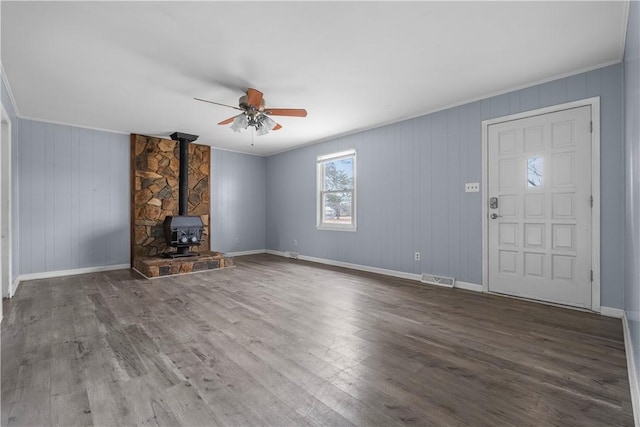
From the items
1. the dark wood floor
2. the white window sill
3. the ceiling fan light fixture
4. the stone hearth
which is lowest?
the dark wood floor

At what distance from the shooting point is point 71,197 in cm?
482

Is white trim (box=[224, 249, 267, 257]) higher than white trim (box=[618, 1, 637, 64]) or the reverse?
the reverse

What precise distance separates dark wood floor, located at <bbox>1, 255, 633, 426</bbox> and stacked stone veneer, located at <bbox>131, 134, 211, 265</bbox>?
6.50 ft

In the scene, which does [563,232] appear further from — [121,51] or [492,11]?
[121,51]

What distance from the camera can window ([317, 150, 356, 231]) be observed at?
213 inches

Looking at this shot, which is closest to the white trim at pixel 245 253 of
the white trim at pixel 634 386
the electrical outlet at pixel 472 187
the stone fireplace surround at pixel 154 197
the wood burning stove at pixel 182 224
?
the stone fireplace surround at pixel 154 197

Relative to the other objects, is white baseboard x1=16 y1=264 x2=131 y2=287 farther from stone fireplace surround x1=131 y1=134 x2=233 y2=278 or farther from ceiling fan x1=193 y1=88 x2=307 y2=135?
ceiling fan x1=193 y1=88 x2=307 y2=135

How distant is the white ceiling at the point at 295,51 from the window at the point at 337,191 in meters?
1.60

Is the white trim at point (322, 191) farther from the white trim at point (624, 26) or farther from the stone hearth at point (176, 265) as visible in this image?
the white trim at point (624, 26)

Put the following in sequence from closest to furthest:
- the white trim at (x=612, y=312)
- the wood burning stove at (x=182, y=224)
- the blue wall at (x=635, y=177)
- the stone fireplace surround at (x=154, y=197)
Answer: the blue wall at (x=635, y=177) < the white trim at (x=612, y=312) < the wood burning stove at (x=182, y=224) < the stone fireplace surround at (x=154, y=197)

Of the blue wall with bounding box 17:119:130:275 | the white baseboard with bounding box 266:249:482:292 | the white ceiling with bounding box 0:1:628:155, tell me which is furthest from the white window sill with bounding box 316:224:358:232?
the blue wall with bounding box 17:119:130:275

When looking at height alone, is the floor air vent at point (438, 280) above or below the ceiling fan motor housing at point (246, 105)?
below

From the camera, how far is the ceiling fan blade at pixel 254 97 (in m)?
3.17

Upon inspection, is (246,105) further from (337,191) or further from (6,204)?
(6,204)
